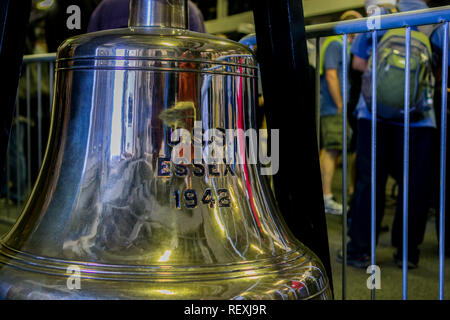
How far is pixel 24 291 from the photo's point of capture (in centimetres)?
78

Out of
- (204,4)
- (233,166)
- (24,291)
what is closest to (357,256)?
(233,166)

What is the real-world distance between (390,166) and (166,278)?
9.03 feet

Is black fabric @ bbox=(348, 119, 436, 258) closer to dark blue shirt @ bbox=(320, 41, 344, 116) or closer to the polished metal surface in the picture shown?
dark blue shirt @ bbox=(320, 41, 344, 116)

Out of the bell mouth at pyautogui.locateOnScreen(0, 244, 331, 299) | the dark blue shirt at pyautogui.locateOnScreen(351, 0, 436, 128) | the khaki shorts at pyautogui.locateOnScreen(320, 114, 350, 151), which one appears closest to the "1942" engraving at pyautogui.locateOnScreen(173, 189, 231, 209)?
the bell mouth at pyautogui.locateOnScreen(0, 244, 331, 299)

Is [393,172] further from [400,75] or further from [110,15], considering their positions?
[110,15]

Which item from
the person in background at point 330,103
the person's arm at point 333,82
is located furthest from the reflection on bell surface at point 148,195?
the person's arm at point 333,82

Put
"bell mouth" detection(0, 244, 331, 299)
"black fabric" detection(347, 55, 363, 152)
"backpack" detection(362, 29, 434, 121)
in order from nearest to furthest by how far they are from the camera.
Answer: "bell mouth" detection(0, 244, 331, 299)
"backpack" detection(362, 29, 434, 121)
"black fabric" detection(347, 55, 363, 152)

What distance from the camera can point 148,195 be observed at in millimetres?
853

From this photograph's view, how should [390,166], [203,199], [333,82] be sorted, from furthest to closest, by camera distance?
1. [333,82]
2. [390,166]
3. [203,199]

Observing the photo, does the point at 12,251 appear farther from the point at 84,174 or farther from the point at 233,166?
the point at 233,166

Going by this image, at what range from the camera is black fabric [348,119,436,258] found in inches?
124

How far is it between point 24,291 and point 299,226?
604 mm

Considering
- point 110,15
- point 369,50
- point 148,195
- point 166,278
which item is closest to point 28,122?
point 110,15

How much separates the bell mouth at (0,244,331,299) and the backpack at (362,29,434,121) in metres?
2.15
